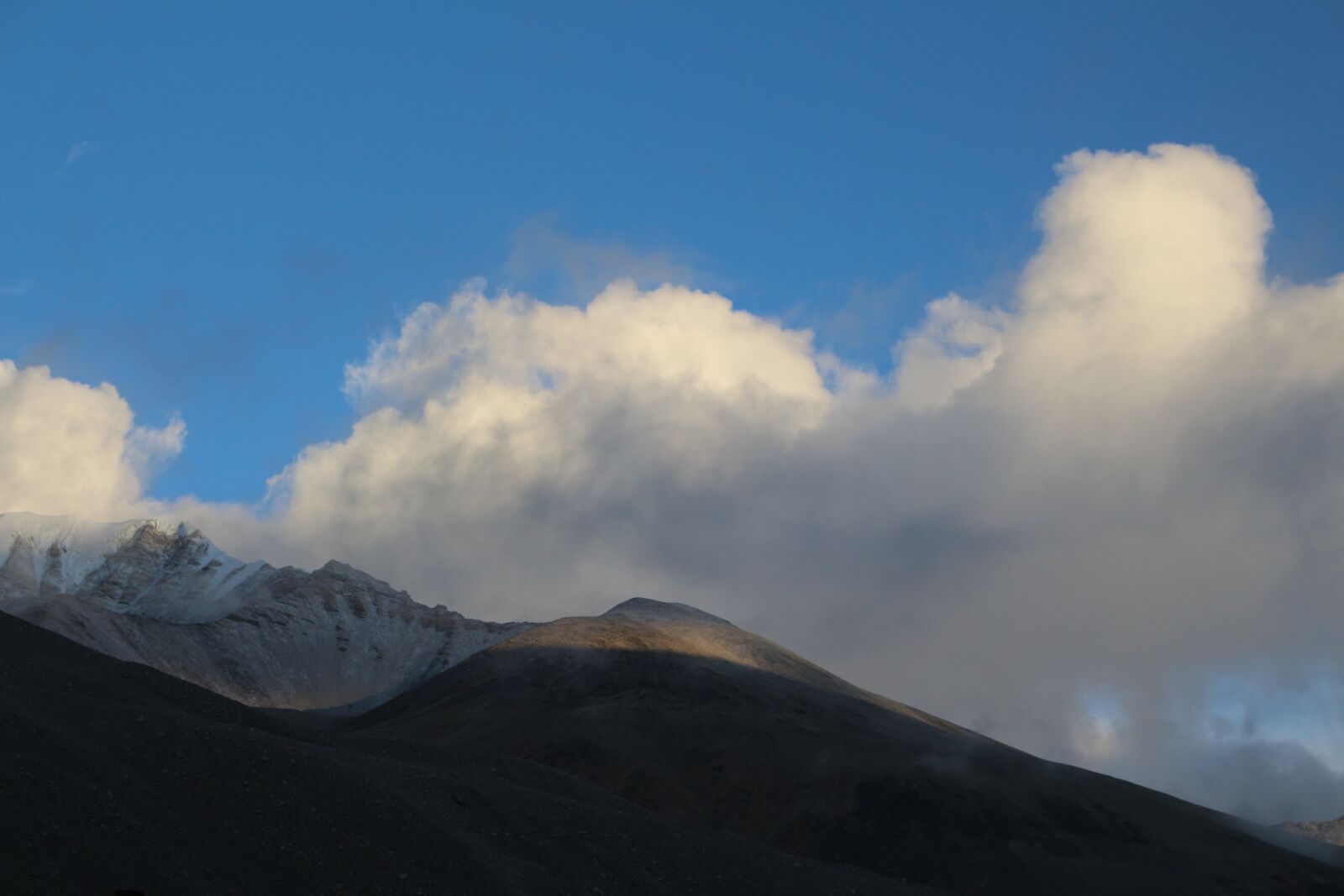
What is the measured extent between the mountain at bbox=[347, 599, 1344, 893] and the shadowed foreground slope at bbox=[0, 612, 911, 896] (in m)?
11.8

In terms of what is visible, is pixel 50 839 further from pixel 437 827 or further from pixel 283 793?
pixel 437 827

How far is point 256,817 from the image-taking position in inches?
1569

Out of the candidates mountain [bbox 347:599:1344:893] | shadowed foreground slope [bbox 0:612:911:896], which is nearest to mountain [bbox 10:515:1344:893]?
shadowed foreground slope [bbox 0:612:911:896]

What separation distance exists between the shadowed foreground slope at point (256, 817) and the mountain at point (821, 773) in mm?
11790

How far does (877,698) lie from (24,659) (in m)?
113

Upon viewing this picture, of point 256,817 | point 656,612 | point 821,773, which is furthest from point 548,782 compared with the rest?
point 656,612

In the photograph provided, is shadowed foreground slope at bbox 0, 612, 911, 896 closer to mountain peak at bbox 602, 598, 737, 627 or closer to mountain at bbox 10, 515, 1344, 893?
mountain at bbox 10, 515, 1344, 893

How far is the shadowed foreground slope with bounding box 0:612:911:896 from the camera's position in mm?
35188

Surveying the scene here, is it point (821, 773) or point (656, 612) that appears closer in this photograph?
point (821, 773)

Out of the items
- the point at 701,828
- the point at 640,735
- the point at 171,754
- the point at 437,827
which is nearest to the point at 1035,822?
the point at 640,735

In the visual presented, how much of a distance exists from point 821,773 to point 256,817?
65.8m

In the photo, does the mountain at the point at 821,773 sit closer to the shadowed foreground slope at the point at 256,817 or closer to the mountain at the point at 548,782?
the mountain at the point at 548,782

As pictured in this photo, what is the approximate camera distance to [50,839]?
34094 millimetres

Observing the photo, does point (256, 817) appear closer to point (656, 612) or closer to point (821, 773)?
point (821, 773)
